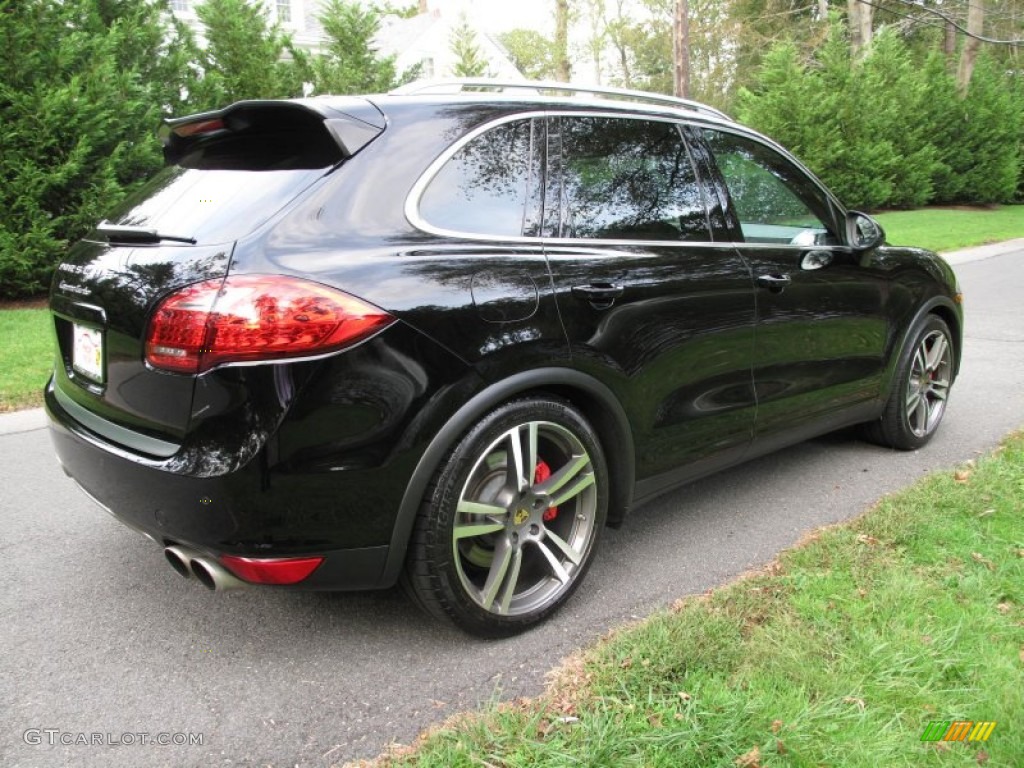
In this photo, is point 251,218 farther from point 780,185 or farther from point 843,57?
point 843,57

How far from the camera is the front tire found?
7.97ft

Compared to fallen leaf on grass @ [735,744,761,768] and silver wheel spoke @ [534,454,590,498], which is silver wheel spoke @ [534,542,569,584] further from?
fallen leaf on grass @ [735,744,761,768]

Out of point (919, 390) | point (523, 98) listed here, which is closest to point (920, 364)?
point (919, 390)

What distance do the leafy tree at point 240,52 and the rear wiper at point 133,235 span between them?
36.6 feet

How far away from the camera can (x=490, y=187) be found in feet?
8.79

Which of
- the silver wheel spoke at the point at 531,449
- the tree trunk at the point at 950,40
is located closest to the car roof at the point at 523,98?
the silver wheel spoke at the point at 531,449

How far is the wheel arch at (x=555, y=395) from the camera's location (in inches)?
92.4

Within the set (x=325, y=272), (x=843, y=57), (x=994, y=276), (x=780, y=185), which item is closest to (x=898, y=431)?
(x=780, y=185)

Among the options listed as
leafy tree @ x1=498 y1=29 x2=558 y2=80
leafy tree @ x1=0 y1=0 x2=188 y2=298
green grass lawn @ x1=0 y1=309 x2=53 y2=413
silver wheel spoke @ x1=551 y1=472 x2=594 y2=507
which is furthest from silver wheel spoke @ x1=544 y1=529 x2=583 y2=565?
leafy tree @ x1=498 y1=29 x2=558 y2=80

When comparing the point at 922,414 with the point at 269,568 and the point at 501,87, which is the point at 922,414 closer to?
the point at 501,87

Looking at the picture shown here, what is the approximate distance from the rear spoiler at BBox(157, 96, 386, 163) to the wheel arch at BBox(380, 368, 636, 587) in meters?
0.86

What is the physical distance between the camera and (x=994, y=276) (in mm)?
11922

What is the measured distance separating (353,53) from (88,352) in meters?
14.8

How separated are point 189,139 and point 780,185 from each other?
2.65 meters
